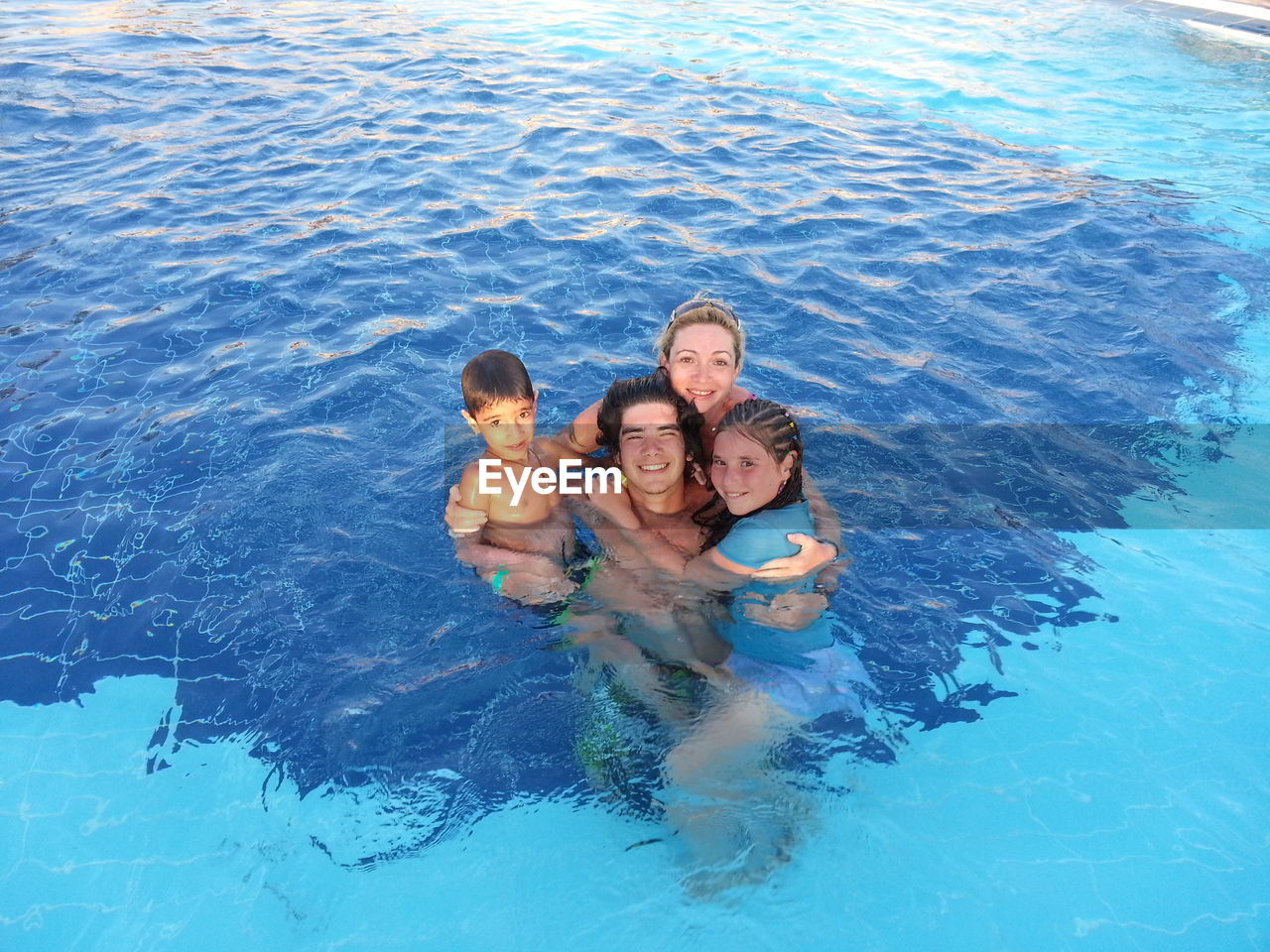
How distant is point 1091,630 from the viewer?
4547 millimetres

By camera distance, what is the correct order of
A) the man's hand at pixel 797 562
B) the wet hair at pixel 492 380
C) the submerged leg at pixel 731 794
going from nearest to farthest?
the submerged leg at pixel 731 794, the man's hand at pixel 797 562, the wet hair at pixel 492 380

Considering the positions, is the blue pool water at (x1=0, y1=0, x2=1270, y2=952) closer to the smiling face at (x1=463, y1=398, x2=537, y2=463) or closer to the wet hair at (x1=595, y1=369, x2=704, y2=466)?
the smiling face at (x1=463, y1=398, x2=537, y2=463)

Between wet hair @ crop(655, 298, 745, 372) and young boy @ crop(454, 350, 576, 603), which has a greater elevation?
wet hair @ crop(655, 298, 745, 372)

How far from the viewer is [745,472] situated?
13.0 ft

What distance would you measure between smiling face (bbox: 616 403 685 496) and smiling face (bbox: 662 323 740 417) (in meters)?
0.27

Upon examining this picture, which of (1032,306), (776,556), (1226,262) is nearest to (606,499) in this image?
(776,556)

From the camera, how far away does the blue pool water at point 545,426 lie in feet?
11.3

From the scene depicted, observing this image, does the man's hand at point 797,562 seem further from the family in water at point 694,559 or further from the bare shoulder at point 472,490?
the bare shoulder at point 472,490

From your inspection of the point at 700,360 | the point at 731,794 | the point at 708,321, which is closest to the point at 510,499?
the point at 700,360

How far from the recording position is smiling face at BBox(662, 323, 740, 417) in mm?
4508

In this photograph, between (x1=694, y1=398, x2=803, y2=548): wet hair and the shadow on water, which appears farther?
the shadow on water

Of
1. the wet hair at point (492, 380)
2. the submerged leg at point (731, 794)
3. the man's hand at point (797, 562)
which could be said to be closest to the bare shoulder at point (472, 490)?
the wet hair at point (492, 380)

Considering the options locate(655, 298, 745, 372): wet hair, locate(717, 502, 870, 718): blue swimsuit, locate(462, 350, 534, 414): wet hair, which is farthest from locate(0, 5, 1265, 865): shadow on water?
locate(655, 298, 745, 372): wet hair

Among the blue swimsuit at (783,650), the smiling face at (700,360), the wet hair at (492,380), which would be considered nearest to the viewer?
the blue swimsuit at (783,650)
